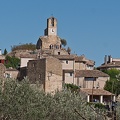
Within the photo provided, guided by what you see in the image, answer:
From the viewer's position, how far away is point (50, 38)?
9612cm

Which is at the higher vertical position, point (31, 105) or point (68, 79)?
point (68, 79)

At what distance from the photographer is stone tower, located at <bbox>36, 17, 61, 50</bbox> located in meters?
93.2

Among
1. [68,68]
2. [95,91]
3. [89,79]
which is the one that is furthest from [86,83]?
[68,68]

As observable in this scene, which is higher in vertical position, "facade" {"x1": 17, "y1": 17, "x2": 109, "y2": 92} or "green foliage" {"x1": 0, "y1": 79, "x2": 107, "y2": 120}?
"facade" {"x1": 17, "y1": 17, "x2": 109, "y2": 92}

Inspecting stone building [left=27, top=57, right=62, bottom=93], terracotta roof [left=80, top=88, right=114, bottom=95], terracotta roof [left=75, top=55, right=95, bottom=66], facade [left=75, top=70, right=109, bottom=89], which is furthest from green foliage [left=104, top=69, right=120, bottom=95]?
stone building [left=27, top=57, right=62, bottom=93]

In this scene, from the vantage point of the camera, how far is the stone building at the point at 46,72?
55906 millimetres

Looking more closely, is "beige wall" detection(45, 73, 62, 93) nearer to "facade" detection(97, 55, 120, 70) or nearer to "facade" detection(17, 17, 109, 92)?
"facade" detection(17, 17, 109, 92)

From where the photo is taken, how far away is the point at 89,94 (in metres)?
61.2

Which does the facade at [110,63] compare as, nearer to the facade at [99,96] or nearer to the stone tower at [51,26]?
the facade at [99,96]

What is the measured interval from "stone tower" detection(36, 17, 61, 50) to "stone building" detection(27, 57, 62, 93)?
32780mm

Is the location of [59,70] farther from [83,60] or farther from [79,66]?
[83,60]

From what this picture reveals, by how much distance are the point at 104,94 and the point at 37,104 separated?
33.0 metres

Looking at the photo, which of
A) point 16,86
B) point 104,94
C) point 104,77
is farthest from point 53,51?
point 16,86

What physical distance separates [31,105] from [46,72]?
27.2 m
